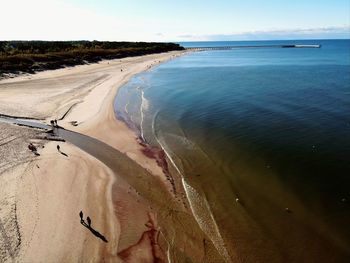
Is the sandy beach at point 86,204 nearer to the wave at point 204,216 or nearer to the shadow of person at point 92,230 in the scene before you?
the shadow of person at point 92,230

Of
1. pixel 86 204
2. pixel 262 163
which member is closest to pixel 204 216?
pixel 86 204

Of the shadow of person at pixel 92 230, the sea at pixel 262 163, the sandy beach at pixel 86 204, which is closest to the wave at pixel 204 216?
the sea at pixel 262 163

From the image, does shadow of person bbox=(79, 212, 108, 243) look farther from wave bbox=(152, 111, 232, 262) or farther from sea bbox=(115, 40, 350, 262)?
sea bbox=(115, 40, 350, 262)

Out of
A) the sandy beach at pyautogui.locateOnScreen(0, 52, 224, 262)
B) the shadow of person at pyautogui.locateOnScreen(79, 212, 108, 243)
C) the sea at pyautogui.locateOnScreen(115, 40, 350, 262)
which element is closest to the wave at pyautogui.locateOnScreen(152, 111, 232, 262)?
the sea at pyautogui.locateOnScreen(115, 40, 350, 262)

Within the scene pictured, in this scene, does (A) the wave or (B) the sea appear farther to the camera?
(B) the sea

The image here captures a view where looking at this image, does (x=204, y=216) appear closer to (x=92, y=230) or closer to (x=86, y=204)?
(x=92, y=230)

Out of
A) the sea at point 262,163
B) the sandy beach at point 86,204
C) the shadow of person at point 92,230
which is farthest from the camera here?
the sea at point 262,163
